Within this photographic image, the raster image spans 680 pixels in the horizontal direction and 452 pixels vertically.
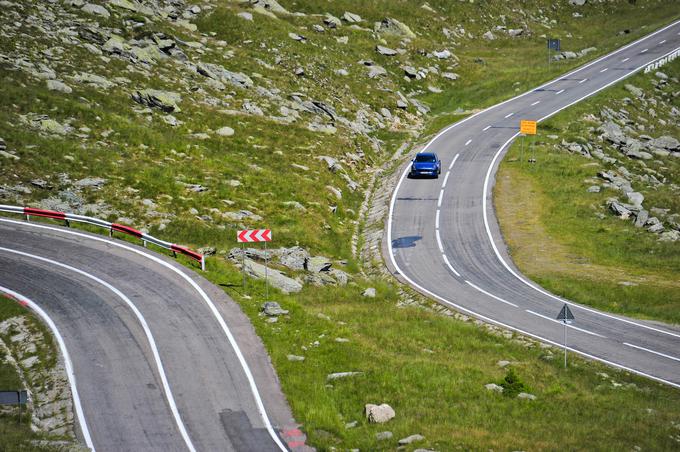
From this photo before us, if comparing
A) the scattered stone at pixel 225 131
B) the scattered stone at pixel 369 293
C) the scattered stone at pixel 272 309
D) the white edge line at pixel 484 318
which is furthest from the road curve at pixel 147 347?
the scattered stone at pixel 225 131

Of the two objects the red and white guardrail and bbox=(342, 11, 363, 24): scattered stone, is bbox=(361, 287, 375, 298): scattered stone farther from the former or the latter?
bbox=(342, 11, 363, 24): scattered stone

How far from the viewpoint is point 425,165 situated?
166 ft

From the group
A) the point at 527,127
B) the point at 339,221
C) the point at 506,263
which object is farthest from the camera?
the point at 527,127

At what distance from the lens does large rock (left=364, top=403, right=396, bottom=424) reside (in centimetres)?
1950

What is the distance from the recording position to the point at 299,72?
6128 cm

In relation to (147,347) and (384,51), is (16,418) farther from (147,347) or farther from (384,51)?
(384,51)

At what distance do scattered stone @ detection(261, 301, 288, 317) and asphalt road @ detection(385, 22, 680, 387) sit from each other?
890cm

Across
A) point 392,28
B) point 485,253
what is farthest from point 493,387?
point 392,28

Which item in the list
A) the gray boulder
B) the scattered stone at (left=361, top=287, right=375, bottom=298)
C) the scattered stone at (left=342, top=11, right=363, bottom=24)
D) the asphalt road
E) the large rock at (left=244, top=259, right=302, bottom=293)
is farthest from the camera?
the scattered stone at (left=342, top=11, right=363, bottom=24)

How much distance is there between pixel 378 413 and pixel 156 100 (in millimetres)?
36051

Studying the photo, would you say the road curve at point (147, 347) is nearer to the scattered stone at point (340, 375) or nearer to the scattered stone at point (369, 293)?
the scattered stone at point (340, 375)

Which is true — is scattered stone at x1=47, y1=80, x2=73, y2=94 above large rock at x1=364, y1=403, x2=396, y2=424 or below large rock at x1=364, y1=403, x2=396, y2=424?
above

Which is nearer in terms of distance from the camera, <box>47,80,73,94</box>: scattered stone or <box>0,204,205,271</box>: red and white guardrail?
<box>0,204,205,271</box>: red and white guardrail

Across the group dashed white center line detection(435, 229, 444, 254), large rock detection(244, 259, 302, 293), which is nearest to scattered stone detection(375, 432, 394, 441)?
large rock detection(244, 259, 302, 293)
